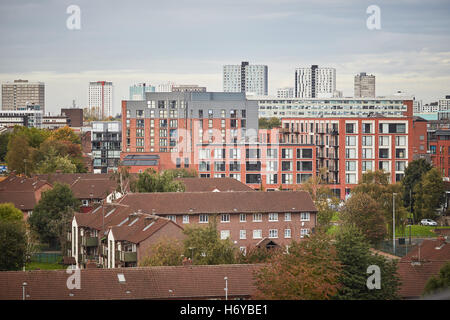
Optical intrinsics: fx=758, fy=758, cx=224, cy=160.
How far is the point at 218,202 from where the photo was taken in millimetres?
36750

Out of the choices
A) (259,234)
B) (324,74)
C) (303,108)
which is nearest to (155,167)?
(259,234)

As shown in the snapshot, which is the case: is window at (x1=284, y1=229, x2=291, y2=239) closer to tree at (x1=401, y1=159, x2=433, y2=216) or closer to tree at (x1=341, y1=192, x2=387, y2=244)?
tree at (x1=341, y1=192, x2=387, y2=244)

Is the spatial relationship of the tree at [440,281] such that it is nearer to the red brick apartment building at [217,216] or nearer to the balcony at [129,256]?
the balcony at [129,256]

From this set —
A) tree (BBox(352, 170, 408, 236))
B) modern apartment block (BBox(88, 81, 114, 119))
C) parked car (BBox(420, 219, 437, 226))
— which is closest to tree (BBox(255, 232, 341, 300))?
tree (BBox(352, 170, 408, 236))

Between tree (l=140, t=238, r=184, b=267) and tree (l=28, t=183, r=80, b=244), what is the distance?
46.0 feet

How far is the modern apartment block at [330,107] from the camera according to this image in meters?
127

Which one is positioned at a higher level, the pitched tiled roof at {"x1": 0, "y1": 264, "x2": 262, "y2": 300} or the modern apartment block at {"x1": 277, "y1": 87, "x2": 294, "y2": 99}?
the modern apartment block at {"x1": 277, "y1": 87, "x2": 294, "y2": 99}

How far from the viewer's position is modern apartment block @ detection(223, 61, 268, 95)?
16762cm

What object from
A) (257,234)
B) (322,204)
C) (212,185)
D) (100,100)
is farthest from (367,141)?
(100,100)

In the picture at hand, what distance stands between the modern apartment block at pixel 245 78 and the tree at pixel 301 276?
14755cm

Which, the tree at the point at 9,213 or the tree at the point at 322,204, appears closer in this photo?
the tree at the point at 9,213


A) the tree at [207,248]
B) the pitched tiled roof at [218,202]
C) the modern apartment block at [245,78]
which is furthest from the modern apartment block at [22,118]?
the tree at [207,248]
